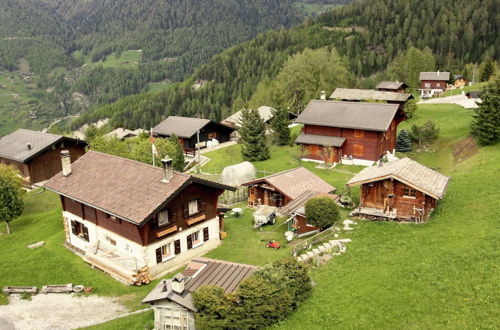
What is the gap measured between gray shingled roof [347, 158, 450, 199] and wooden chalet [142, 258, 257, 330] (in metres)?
12.6

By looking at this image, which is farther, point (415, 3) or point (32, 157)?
point (415, 3)

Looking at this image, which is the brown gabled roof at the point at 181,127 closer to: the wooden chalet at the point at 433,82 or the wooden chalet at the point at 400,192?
the wooden chalet at the point at 400,192

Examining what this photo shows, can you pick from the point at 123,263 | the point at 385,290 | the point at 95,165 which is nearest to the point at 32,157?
the point at 95,165

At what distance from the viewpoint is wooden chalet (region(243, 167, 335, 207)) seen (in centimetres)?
3869

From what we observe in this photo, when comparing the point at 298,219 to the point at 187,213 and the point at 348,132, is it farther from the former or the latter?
the point at 348,132

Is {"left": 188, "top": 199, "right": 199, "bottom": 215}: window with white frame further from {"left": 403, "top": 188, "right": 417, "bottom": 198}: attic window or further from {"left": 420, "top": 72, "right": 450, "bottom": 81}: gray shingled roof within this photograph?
{"left": 420, "top": 72, "right": 450, "bottom": 81}: gray shingled roof

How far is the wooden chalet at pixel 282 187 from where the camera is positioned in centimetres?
3869

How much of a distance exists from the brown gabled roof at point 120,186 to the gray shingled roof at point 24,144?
20.8 m

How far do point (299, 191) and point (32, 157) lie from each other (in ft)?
111

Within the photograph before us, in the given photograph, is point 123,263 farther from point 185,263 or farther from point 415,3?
point 415,3

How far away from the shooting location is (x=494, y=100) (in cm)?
4741

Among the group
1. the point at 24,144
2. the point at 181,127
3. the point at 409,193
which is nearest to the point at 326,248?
the point at 409,193

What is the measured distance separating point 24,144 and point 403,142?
47.8m

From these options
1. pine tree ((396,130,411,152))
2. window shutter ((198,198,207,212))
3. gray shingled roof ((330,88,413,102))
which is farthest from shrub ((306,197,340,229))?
gray shingled roof ((330,88,413,102))
